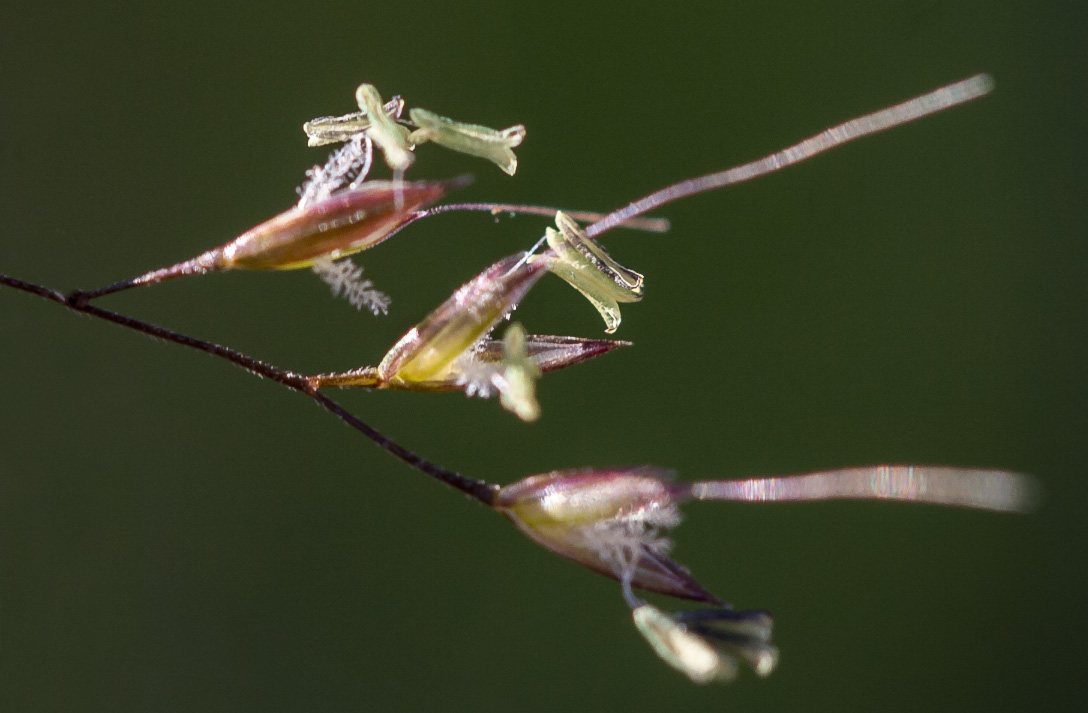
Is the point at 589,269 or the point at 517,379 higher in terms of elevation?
the point at 589,269

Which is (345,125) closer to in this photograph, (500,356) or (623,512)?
(500,356)

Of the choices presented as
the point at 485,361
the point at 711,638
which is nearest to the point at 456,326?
the point at 485,361

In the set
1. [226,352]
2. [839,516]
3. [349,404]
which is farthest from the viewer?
[839,516]

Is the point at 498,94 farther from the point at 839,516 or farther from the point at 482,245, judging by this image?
the point at 839,516

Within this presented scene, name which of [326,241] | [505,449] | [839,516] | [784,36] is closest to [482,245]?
[505,449]

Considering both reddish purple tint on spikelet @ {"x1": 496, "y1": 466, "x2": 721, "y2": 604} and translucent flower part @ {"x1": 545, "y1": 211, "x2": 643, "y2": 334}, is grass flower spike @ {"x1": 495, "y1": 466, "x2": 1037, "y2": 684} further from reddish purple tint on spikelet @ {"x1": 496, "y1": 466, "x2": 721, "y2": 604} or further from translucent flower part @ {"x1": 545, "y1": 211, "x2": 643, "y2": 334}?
translucent flower part @ {"x1": 545, "y1": 211, "x2": 643, "y2": 334}
